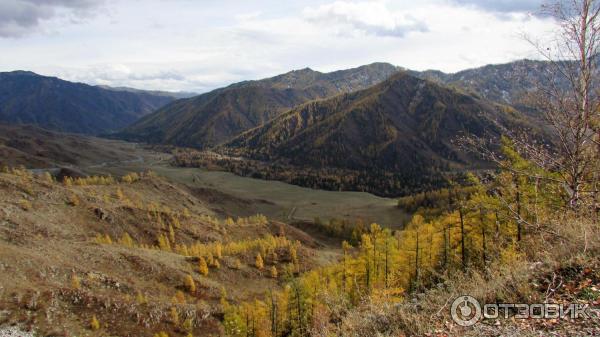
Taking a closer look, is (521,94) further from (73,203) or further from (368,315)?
(73,203)

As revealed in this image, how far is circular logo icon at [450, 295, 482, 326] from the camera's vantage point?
9383 mm

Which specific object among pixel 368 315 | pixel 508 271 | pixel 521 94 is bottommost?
pixel 368 315

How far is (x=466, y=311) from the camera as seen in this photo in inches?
384

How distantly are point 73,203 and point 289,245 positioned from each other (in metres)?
57.2

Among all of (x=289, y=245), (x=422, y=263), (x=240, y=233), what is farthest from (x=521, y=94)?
(x=240, y=233)

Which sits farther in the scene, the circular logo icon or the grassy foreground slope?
the grassy foreground slope

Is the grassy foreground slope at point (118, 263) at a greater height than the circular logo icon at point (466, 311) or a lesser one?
lesser

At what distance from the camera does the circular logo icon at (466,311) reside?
30.8 feet

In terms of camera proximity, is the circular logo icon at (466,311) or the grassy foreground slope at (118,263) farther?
the grassy foreground slope at (118,263)

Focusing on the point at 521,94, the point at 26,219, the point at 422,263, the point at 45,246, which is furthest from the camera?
the point at 26,219

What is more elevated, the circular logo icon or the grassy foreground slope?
the circular logo icon

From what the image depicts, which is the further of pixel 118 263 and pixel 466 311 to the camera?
pixel 118 263

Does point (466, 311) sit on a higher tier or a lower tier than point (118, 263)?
higher

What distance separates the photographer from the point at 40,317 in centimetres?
3950
